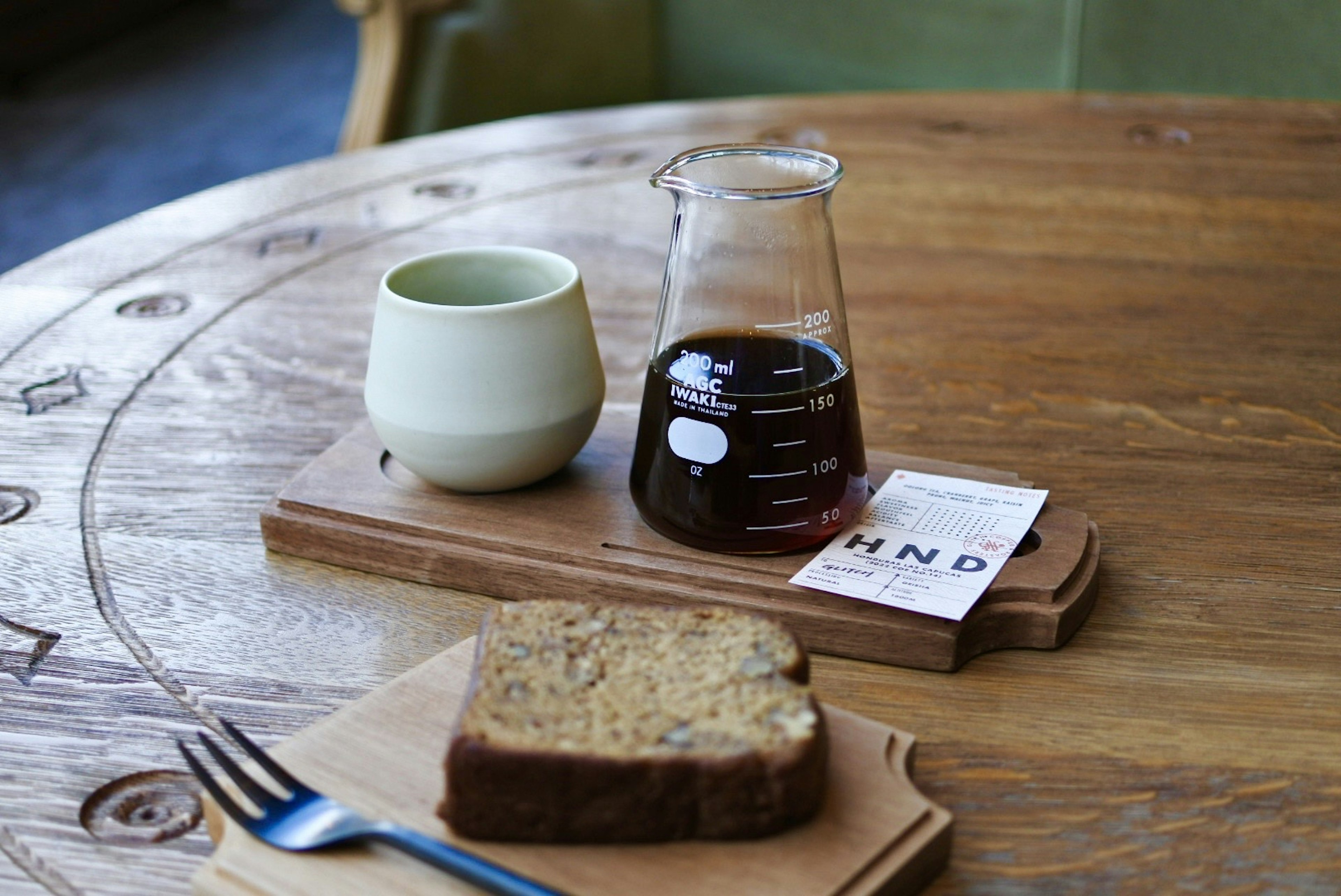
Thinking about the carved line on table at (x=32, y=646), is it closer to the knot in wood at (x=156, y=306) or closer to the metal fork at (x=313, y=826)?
the metal fork at (x=313, y=826)

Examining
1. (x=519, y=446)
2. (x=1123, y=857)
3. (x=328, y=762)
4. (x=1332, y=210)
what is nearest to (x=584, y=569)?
(x=519, y=446)

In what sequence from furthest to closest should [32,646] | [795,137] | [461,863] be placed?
[795,137], [32,646], [461,863]

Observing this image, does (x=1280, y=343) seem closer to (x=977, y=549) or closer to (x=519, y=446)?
(x=977, y=549)

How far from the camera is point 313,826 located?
48 centimetres

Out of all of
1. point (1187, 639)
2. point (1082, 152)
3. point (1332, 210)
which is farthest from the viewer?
point (1082, 152)

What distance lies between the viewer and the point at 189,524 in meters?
0.75

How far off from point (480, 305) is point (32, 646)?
317mm

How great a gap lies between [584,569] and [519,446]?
0.09 metres

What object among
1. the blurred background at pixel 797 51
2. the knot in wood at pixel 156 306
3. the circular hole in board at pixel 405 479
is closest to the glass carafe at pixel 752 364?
the circular hole in board at pixel 405 479

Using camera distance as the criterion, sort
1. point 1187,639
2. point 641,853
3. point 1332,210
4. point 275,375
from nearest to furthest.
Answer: point 641,853 → point 1187,639 → point 275,375 → point 1332,210

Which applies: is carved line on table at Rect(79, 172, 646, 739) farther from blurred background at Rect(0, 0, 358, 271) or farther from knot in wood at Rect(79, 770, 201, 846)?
blurred background at Rect(0, 0, 358, 271)

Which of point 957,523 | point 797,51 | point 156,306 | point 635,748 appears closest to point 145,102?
point 797,51

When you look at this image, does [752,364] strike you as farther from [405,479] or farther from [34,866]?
[34,866]

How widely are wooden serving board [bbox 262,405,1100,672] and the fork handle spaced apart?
222 millimetres
